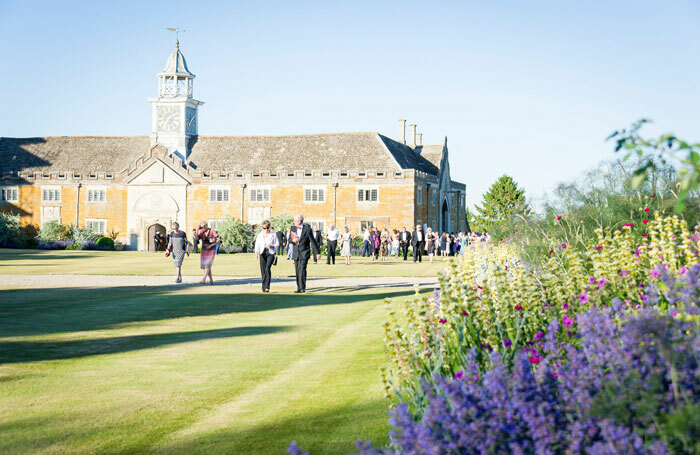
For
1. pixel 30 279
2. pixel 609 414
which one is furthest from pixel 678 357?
pixel 30 279

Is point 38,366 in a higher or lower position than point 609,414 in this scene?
lower

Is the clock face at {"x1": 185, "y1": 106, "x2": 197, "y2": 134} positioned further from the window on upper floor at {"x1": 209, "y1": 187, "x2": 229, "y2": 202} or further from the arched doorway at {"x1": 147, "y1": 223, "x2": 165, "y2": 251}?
the arched doorway at {"x1": 147, "y1": 223, "x2": 165, "y2": 251}

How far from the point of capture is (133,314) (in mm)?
13898

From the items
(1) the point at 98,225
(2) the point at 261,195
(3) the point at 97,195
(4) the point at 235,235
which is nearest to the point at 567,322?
(4) the point at 235,235

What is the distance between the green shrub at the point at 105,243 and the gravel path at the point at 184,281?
34.0 meters

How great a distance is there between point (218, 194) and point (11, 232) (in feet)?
52.0

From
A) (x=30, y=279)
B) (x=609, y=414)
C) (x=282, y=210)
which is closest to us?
(x=609, y=414)

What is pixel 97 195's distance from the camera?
196 ft

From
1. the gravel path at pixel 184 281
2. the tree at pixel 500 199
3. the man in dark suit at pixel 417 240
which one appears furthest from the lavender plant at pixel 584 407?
the tree at pixel 500 199

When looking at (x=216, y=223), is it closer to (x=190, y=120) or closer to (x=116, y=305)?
(x=190, y=120)

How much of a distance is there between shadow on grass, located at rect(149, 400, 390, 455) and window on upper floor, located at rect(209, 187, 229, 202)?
52.0 metres

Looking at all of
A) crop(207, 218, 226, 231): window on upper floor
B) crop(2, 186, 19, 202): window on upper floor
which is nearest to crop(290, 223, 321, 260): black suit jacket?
crop(207, 218, 226, 231): window on upper floor

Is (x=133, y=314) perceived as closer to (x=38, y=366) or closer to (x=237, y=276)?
(x=38, y=366)

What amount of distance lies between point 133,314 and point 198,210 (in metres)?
45.1
